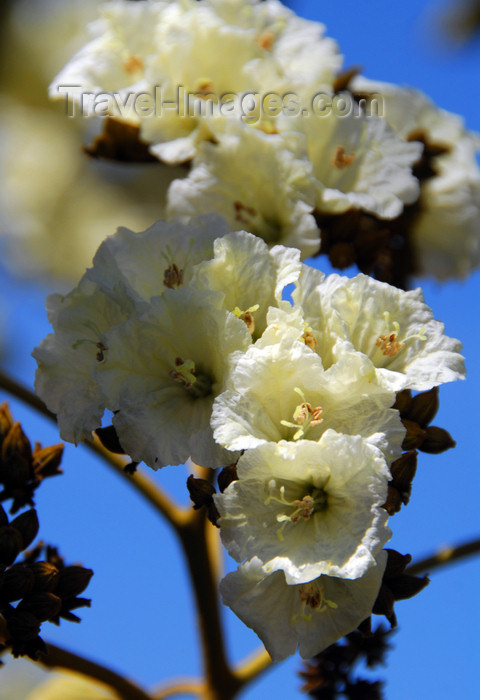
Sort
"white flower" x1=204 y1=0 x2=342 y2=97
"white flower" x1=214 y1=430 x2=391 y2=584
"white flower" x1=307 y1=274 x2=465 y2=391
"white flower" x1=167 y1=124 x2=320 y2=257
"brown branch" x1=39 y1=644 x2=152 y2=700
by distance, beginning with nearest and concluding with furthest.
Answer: "white flower" x1=214 y1=430 x2=391 y2=584
"white flower" x1=307 y1=274 x2=465 y2=391
"brown branch" x1=39 y1=644 x2=152 y2=700
"white flower" x1=167 y1=124 x2=320 y2=257
"white flower" x1=204 y1=0 x2=342 y2=97

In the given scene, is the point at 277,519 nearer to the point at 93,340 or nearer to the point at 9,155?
the point at 93,340

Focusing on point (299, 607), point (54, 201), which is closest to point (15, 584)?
point (299, 607)

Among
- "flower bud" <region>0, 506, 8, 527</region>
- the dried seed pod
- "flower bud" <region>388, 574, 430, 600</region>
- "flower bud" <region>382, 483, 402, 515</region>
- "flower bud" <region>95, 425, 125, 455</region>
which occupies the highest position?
"flower bud" <region>382, 483, 402, 515</region>

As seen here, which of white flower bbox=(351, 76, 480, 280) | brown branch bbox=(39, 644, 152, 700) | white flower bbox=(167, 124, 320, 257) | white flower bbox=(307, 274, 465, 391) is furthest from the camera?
white flower bbox=(351, 76, 480, 280)

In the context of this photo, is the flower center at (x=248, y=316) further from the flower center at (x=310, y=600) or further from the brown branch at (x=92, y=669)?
the brown branch at (x=92, y=669)

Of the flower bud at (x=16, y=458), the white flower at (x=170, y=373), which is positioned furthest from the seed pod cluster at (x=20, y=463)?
the white flower at (x=170, y=373)

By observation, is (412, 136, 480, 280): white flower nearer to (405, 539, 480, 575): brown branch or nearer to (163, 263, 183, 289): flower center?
(405, 539, 480, 575): brown branch

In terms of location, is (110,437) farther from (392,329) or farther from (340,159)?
(340,159)

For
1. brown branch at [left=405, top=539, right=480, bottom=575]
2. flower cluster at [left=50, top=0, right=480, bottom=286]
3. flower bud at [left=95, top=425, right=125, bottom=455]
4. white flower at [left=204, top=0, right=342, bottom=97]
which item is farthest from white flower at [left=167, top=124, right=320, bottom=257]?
brown branch at [left=405, top=539, right=480, bottom=575]
